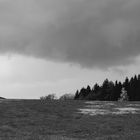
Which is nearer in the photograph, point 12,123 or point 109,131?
point 109,131

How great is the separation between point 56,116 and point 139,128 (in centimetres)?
1300

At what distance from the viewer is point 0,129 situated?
1553 inches

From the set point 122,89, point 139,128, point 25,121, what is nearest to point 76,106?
point 25,121

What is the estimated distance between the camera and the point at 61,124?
4519cm

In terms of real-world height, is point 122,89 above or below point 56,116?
above

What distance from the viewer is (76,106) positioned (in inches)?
2552

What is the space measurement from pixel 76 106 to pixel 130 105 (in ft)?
27.9

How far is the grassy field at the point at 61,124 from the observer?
34.5 meters

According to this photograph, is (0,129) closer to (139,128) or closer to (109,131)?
(109,131)

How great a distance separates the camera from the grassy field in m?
34.5

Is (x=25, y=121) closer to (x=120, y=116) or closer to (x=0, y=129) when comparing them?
(x=0, y=129)

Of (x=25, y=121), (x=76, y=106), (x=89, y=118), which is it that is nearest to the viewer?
(x=25, y=121)

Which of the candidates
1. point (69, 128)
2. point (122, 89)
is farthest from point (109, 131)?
point (122, 89)

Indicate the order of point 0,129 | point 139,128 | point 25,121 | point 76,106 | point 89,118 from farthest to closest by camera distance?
point 76,106 → point 89,118 → point 25,121 → point 139,128 → point 0,129
